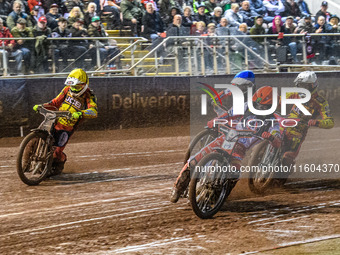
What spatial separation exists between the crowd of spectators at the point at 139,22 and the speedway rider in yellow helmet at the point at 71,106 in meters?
3.68

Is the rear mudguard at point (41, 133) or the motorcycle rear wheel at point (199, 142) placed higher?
the rear mudguard at point (41, 133)

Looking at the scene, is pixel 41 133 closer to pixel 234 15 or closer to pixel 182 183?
pixel 182 183

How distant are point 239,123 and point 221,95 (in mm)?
948

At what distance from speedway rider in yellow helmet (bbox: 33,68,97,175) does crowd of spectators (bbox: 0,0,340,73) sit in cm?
368

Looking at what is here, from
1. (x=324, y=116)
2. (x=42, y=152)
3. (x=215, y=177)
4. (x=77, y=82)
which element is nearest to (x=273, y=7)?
(x=324, y=116)

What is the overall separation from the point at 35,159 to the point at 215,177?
3.11m

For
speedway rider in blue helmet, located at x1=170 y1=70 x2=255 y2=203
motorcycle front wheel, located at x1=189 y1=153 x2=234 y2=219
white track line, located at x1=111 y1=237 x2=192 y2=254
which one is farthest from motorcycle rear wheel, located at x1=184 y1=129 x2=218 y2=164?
white track line, located at x1=111 y1=237 x2=192 y2=254

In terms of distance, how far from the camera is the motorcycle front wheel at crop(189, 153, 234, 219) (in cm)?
709

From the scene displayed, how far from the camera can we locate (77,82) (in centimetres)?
950

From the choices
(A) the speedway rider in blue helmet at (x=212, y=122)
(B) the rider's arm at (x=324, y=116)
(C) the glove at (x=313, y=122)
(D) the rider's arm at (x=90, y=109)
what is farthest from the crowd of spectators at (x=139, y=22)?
(C) the glove at (x=313, y=122)

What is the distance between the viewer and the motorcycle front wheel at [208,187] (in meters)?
7.09

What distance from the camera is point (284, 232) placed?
6.93 meters

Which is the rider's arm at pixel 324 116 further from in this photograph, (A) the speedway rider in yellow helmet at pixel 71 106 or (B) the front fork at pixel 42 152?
(B) the front fork at pixel 42 152

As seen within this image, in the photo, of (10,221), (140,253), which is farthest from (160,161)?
(140,253)
